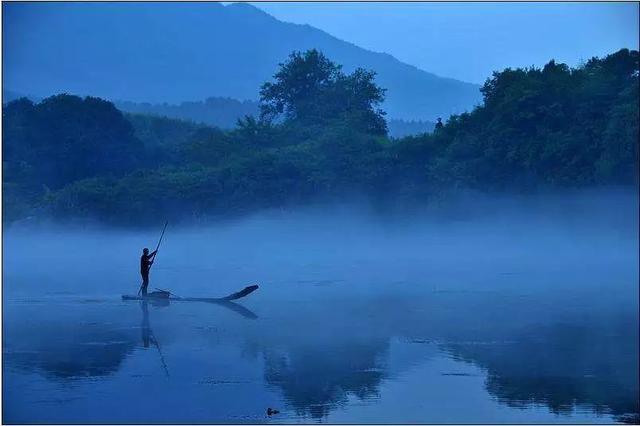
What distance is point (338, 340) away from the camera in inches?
771

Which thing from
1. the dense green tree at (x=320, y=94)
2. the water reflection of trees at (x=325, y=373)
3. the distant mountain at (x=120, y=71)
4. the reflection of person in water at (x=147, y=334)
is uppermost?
the distant mountain at (x=120, y=71)

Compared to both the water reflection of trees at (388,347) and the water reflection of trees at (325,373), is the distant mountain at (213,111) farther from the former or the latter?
the water reflection of trees at (325,373)

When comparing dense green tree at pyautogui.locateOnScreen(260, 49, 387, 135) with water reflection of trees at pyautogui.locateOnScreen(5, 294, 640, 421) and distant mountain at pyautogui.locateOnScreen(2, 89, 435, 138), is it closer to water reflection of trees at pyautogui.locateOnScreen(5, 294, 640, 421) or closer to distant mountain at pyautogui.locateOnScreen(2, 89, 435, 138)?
water reflection of trees at pyautogui.locateOnScreen(5, 294, 640, 421)

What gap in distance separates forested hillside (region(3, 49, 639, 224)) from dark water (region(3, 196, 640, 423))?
21.6 ft

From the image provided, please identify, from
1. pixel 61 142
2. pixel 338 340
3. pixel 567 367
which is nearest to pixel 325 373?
pixel 338 340

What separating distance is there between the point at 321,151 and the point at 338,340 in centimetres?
3642

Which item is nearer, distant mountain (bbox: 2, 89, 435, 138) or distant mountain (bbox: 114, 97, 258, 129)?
distant mountain (bbox: 2, 89, 435, 138)

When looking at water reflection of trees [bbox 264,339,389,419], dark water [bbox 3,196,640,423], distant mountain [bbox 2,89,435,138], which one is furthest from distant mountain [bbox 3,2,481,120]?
water reflection of trees [bbox 264,339,389,419]

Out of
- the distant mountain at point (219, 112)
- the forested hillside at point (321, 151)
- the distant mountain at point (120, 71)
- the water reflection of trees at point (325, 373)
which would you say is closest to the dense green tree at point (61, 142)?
the forested hillside at point (321, 151)

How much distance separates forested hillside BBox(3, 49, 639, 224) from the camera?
149 feet

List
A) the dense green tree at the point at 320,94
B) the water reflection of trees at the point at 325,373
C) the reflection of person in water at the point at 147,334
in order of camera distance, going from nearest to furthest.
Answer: the water reflection of trees at the point at 325,373
the reflection of person in water at the point at 147,334
the dense green tree at the point at 320,94

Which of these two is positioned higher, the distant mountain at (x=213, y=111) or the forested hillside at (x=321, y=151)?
the distant mountain at (x=213, y=111)

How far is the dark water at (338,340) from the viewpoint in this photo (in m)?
14.4

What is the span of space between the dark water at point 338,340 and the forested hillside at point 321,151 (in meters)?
6.58
